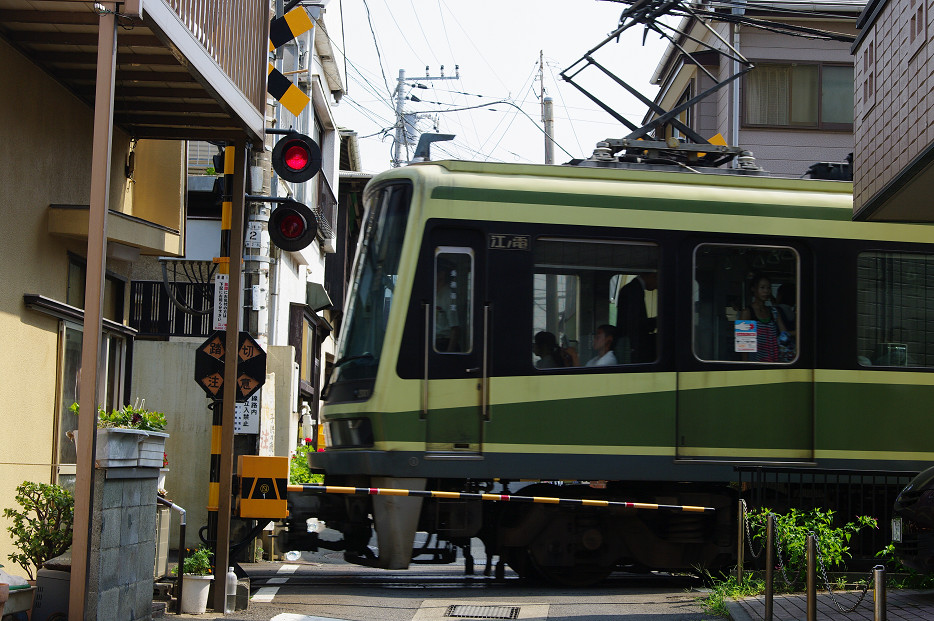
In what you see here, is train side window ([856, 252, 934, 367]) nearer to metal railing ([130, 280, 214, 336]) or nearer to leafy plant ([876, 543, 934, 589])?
leafy plant ([876, 543, 934, 589])

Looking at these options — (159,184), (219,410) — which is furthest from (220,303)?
(159,184)

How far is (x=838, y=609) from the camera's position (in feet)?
25.8

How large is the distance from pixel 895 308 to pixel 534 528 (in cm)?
408

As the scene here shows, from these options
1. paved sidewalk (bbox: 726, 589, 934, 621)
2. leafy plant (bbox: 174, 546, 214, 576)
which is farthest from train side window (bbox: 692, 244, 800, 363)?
leafy plant (bbox: 174, 546, 214, 576)

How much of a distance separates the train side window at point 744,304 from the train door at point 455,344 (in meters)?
2.09

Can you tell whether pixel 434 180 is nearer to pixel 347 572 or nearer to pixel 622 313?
pixel 622 313

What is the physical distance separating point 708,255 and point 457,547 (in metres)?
3.60

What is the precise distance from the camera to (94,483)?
→ 6273mm

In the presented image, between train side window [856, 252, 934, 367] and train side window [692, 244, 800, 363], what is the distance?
0.67 meters

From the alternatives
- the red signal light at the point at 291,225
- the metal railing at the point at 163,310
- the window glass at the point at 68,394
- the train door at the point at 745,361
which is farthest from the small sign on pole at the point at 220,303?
the metal railing at the point at 163,310

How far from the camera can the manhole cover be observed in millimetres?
8336

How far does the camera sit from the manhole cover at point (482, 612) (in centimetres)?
834

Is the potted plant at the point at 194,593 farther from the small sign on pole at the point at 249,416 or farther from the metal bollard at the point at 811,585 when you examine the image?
the metal bollard at the point at 811,585

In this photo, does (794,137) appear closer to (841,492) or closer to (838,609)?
(841,492)
